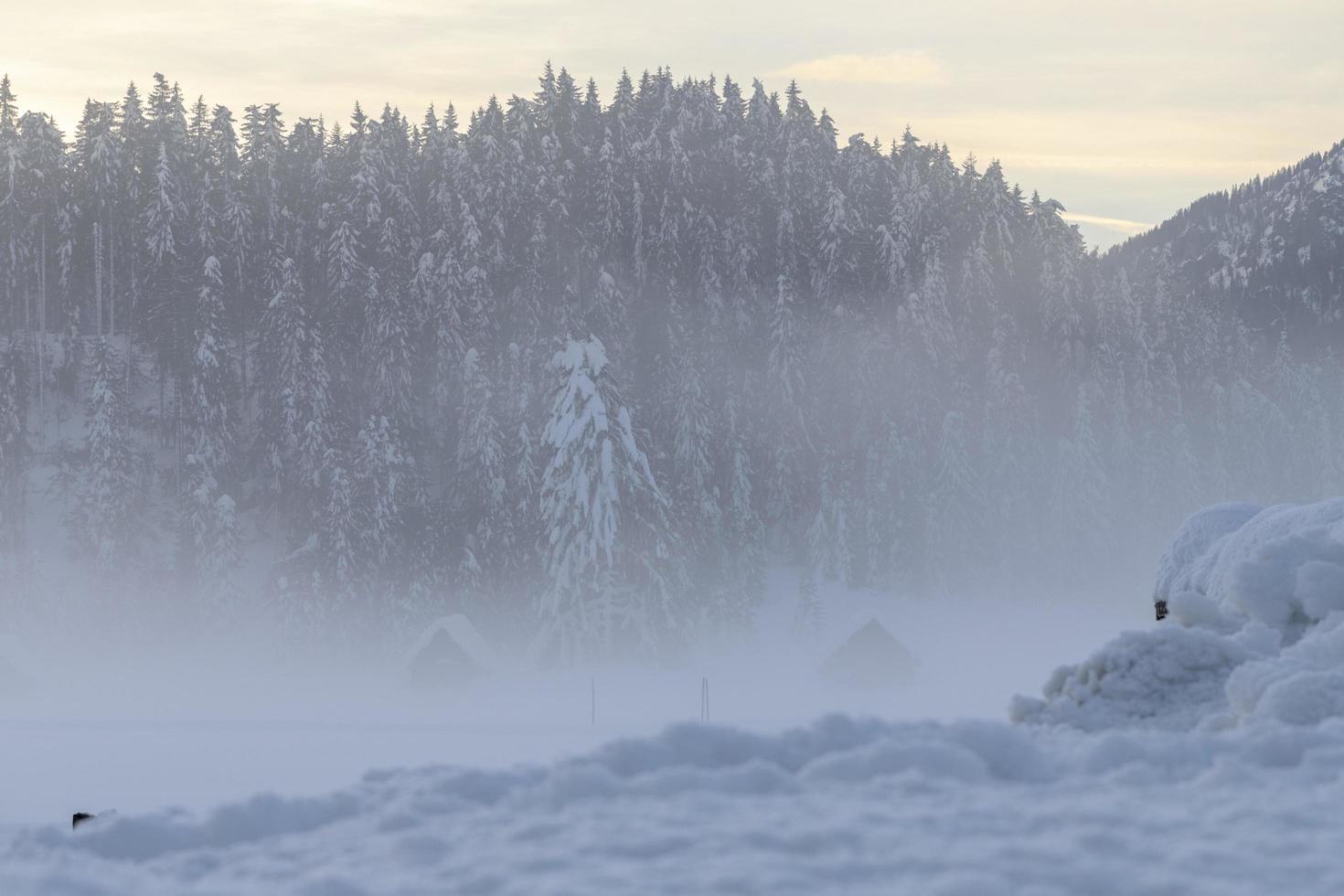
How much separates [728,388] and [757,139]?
15.5 metres

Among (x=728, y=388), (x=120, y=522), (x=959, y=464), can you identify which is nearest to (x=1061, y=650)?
(x=959, y=464)

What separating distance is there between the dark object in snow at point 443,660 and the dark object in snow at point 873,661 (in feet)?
36.1

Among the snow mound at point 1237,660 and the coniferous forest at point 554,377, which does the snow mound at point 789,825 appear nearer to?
the snow mound at point 1237,660

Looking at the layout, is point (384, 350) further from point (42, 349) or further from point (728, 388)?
point (42, 349)

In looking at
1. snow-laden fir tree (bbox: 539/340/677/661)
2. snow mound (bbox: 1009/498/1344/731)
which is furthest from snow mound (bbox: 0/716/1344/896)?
snow-laden fir tree (bbox: 539/340/677/661)

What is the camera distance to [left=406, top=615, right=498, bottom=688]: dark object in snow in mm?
36469

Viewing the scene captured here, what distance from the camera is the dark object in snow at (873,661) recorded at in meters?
38.3

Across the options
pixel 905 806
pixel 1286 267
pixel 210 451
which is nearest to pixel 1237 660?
pixel 905 806

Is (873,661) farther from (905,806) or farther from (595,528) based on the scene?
(905,806)

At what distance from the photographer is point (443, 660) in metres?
36.5

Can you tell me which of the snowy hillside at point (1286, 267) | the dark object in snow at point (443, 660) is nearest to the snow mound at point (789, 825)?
the dark object in snow at point (443, 660)

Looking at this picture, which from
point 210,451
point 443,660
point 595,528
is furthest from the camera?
point 210,451

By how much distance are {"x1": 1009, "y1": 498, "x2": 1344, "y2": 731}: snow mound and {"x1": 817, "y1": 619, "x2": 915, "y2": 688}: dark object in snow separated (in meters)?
31.6

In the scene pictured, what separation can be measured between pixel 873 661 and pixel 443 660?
13101 mm
